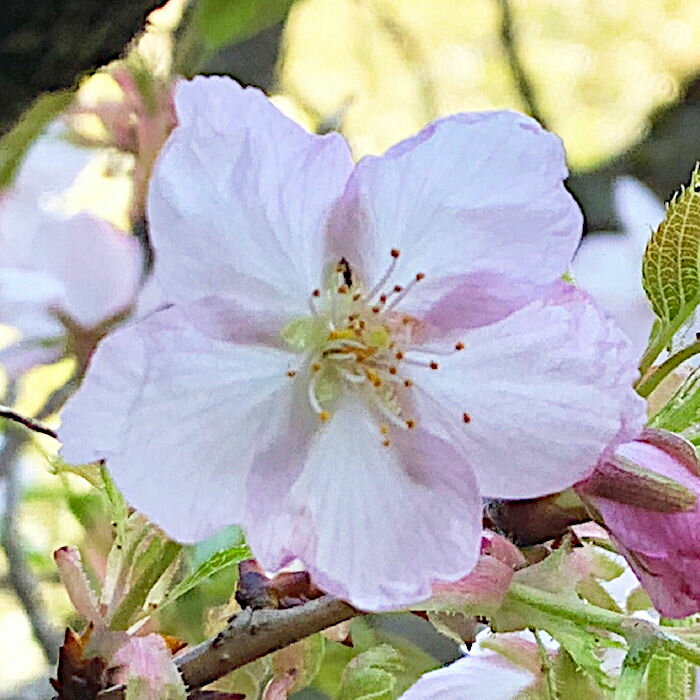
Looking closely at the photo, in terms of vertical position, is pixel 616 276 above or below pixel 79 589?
below

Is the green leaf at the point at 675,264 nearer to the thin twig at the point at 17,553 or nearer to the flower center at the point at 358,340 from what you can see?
the flower center at the point at 358,340

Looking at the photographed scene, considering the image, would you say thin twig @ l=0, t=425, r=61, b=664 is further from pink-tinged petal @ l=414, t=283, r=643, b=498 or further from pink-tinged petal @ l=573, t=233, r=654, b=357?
pink-tinged petal @ l=414, t=283, r=643, b=498

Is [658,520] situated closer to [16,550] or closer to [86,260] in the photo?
[86,260]

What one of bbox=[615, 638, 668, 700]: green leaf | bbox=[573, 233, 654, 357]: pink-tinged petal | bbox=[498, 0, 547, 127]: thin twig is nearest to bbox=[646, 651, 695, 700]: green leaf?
bbox=[615, 638, 668, 700]: green leaf

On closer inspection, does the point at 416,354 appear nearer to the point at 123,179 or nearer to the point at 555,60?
the point at 123,179

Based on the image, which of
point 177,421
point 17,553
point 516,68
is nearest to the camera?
point 177,421

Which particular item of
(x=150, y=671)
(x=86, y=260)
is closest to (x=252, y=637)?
(x=150, y=671)
